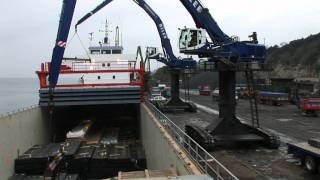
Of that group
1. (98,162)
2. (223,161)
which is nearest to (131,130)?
(98,162)

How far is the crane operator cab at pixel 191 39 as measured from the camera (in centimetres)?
2066

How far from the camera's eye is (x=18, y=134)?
17953 millimetres

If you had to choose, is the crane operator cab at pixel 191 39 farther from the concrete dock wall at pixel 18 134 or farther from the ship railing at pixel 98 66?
the concrete dock wall at pixel 18 134

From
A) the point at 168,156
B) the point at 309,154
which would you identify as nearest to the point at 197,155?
the point at 168,156

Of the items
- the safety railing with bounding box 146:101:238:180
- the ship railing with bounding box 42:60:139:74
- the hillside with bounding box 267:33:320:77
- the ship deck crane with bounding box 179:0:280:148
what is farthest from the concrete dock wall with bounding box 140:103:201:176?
the hillside with bounding box 267:33:320:77

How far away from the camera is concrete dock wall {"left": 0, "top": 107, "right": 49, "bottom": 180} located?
623 inches

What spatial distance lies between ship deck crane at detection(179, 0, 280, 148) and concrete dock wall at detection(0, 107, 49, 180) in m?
7.56

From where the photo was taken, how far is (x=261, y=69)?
17.6 meters

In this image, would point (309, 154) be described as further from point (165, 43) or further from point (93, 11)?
point (165, 43)

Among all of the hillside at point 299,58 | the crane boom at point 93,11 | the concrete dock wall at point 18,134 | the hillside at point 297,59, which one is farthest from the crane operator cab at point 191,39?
Answer: the hillside at point 299,58

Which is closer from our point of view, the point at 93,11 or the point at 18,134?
the point at 18,134

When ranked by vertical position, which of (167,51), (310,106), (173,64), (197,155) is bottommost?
(310,106)

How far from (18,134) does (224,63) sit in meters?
9.49

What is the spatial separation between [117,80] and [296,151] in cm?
1173
